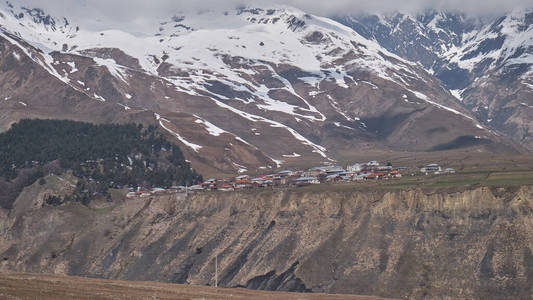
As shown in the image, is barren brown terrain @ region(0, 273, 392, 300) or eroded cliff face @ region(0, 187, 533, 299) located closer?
barren brown terrain @ region(0, 273, 392, 300)

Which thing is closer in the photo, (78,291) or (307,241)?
(78,291)

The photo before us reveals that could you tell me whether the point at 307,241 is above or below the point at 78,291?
above

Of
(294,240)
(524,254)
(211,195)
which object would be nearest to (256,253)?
(294,240)

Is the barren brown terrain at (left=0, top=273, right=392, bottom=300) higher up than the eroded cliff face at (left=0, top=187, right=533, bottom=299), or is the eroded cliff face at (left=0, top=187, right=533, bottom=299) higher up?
the eroded cliff face at (left=0, top=187, right=533, bottom=299)

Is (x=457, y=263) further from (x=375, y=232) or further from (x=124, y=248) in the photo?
(x=124, y=248)

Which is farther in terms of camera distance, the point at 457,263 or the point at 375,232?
the point at 375,232

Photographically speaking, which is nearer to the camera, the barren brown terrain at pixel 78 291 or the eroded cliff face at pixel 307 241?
the barren brown terrain at pixel 78 291

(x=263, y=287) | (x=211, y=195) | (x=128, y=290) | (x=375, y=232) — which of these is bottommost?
(x=128, y=290)

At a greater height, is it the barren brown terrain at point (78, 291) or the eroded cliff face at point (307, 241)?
the eroded cliff face at point (307, 241)
